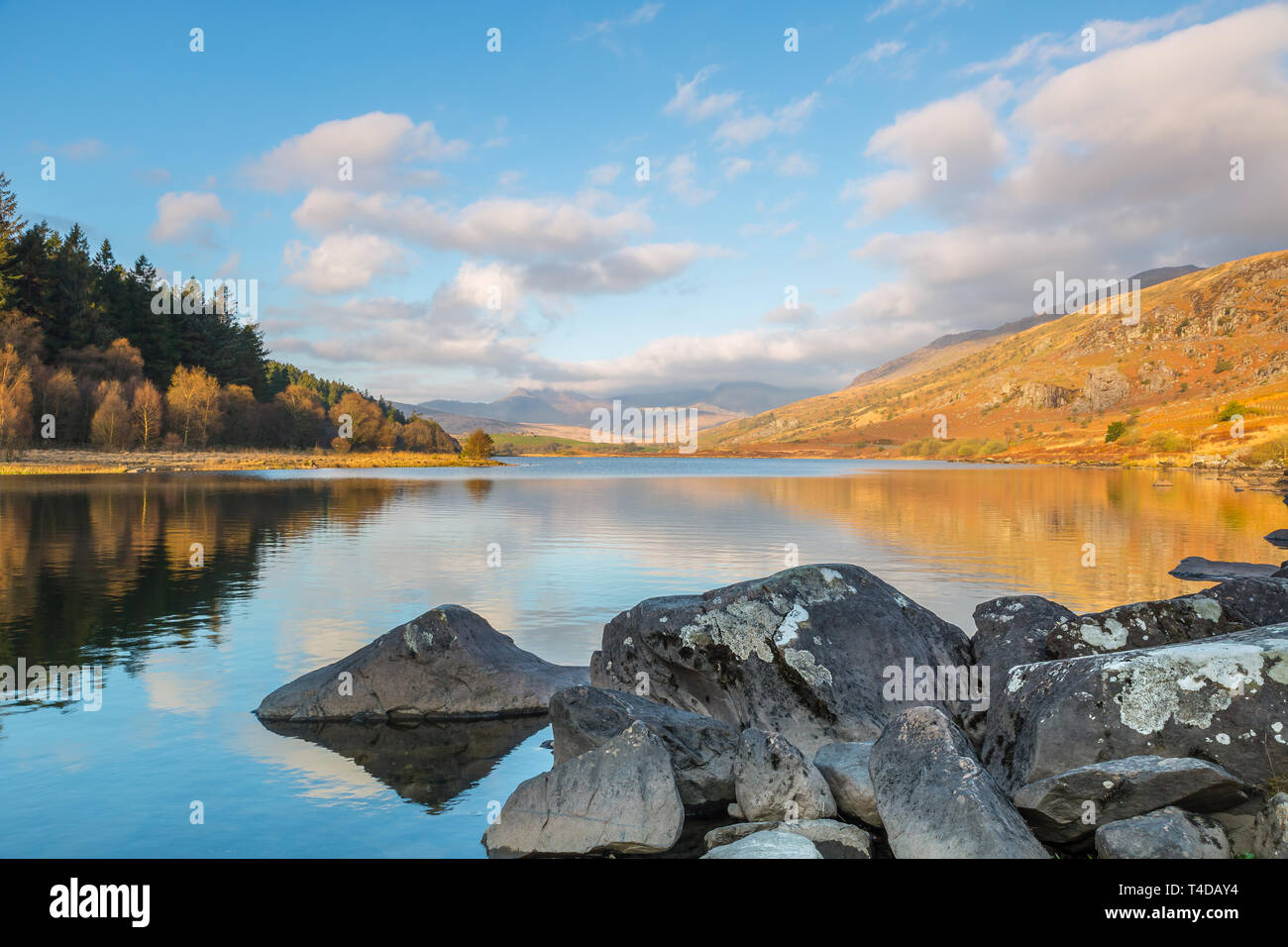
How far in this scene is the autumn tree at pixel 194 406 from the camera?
112688mm

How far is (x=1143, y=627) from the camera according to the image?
10.3 meters

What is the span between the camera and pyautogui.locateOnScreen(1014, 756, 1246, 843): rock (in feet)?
22.4

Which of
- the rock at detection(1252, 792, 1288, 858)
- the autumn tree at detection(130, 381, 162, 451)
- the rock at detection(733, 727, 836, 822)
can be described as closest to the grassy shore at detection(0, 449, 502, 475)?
the autumn tree at detection(130, 381, 162, 451)

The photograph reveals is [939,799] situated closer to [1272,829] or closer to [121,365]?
[1272,829]

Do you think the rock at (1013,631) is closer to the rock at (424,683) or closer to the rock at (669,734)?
the rock at (669,734)

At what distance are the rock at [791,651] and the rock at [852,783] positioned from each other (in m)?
1.40

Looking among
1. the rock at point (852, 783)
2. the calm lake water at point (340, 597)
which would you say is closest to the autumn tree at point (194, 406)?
the calm lake water at point (340, 597)

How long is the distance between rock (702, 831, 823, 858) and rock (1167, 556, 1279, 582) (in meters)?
21.2

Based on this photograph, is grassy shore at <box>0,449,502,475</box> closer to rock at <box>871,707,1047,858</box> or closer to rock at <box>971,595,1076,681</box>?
rock at <box>971,595,1076,681</box>

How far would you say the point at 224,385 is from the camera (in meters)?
140
